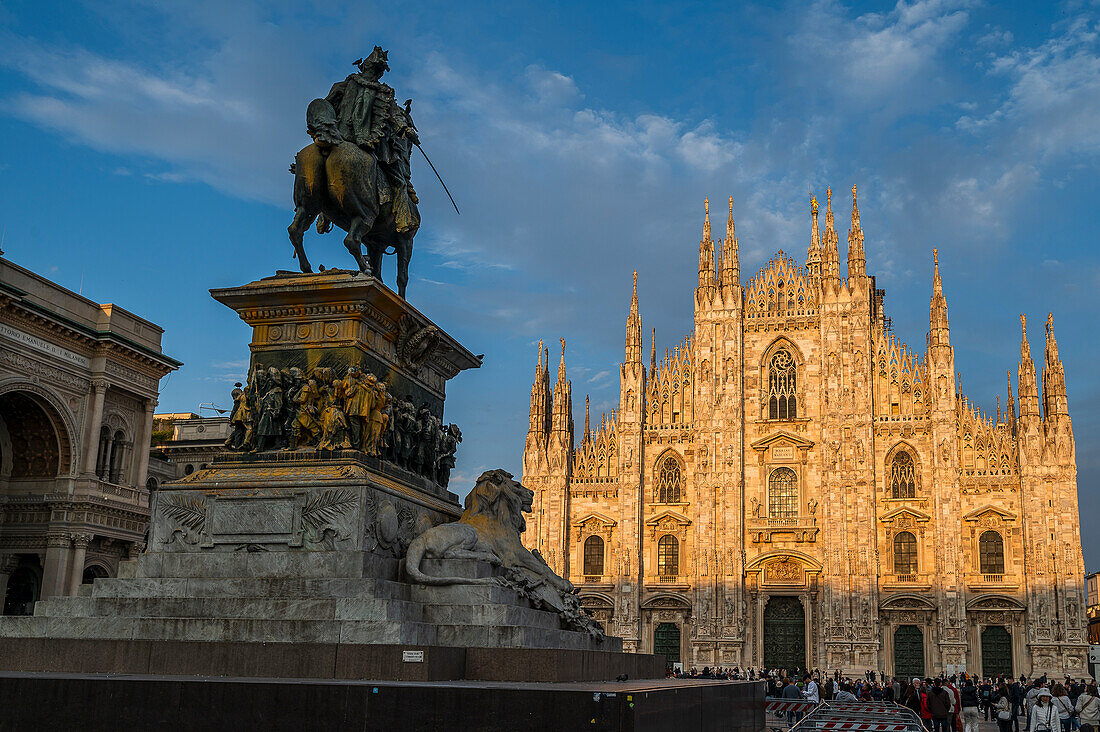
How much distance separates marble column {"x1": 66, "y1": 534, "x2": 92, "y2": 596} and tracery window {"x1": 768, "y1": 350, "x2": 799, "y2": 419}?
29.3m

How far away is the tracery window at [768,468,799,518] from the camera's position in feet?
153

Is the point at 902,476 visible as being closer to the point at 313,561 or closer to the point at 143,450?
the point at 143,450

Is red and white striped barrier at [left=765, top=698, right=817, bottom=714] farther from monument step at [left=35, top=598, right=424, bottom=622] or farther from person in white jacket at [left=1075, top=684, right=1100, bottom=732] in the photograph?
monument step at [left=35, top=598, right=424, bottom=622]

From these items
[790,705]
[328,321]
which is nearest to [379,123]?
[328,321]

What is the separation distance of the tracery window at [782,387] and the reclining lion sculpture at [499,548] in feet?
127

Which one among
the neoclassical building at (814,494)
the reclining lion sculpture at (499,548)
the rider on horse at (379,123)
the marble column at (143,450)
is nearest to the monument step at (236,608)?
the reclining lion sculpture at (499,548)

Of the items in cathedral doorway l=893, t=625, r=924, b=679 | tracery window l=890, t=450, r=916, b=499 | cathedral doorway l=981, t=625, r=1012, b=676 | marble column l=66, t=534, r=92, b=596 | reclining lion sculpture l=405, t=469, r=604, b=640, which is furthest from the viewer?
tracery window l=890, t=450, r=916, b=499

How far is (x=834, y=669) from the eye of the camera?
43.3 m

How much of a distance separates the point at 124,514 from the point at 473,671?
2894 cm

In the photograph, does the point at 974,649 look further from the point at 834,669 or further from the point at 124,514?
the point at 124,514

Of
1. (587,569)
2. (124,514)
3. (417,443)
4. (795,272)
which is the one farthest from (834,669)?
(417,443)

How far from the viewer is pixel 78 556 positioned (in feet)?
102

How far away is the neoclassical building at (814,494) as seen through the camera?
42.9 metres

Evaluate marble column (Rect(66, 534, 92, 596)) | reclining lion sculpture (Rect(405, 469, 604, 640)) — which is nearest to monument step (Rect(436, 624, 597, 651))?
reclining lion sculpture (Rect(405, 469, 604, 640))
